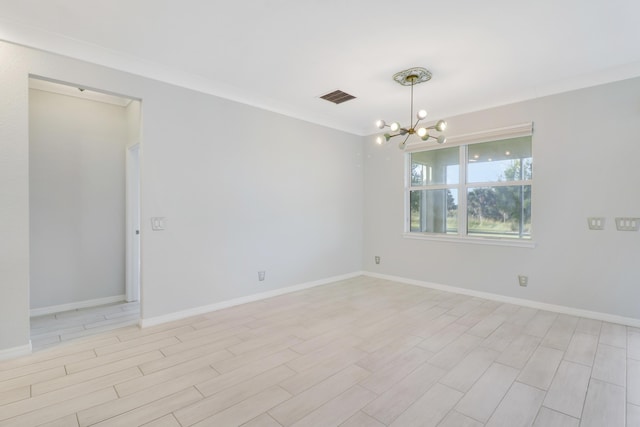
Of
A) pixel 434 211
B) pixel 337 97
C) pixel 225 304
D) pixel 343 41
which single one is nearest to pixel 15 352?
pixel 225 304

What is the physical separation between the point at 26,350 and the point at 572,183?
228 inches

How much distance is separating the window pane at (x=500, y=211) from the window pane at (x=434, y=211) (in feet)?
0.78

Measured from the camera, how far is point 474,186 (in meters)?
4.47

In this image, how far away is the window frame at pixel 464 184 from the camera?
3998mm

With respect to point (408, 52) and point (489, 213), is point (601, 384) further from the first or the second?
point (408, 52)

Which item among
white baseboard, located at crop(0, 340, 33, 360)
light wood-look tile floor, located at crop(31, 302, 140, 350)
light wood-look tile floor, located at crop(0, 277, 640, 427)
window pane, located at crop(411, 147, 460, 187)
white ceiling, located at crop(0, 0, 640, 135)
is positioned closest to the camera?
light wood-look tile floor, located at crop(0, 277, 640, 427)

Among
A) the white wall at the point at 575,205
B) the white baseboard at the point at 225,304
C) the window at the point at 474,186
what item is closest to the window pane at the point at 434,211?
the window at the point at 474,186

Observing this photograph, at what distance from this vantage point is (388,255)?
5.42 m

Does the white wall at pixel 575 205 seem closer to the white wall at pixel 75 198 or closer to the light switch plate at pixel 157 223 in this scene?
the light switch plate at pixel 157 223

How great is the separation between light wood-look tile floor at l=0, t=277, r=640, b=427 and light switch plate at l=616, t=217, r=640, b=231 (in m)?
1.06

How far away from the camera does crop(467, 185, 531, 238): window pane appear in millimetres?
4039

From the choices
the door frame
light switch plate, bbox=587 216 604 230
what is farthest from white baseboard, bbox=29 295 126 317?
light switch plate, bbox=587 216 604 230

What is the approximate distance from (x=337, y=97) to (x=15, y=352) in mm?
4216

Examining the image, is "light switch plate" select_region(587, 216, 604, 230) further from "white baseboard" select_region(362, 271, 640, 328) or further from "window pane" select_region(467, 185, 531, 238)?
"white baseboard" select_region(362, 271, 640, 328)
